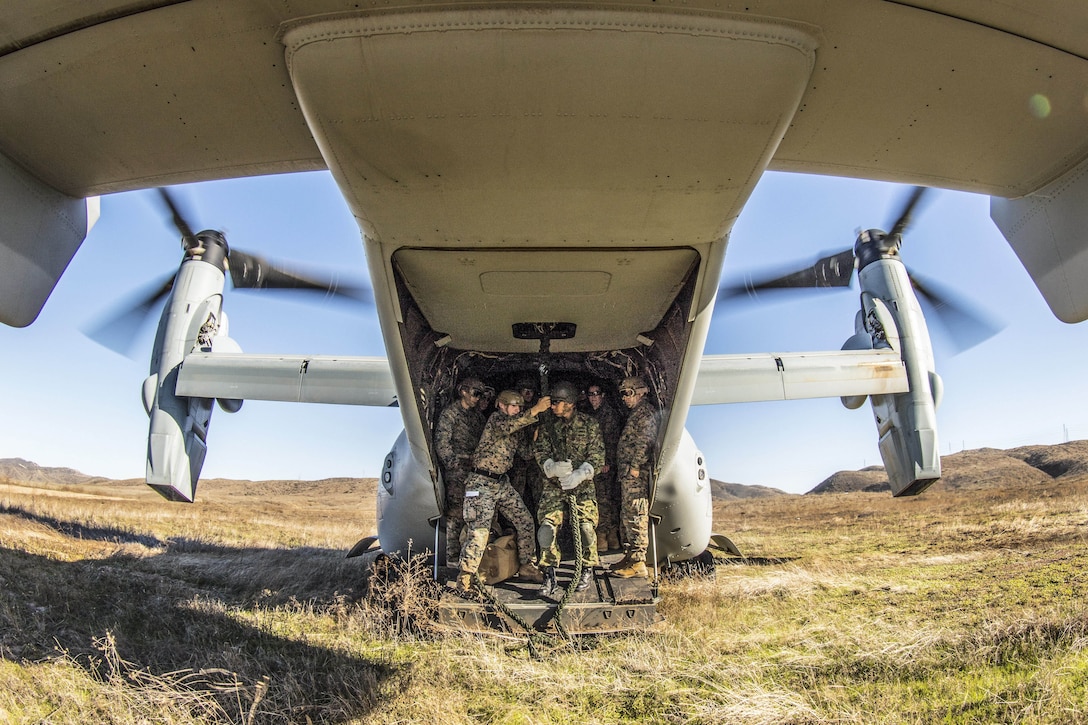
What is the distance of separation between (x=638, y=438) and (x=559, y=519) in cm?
100

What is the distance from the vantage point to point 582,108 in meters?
2.53

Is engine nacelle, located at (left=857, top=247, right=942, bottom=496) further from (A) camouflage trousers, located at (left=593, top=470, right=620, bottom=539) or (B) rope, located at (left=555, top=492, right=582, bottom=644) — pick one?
(B) rope, located at (left=555, top=492, right=582, bottom=644)

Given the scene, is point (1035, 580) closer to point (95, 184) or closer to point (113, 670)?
point (113, 670)

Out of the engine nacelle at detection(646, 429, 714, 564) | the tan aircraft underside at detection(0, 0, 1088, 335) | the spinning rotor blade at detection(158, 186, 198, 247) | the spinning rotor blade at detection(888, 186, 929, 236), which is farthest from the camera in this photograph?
the spinning rotor blade at detection(158, 186, 198, 247)

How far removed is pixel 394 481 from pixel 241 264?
4.50 m

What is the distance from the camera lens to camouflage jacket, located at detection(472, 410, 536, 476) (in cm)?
534

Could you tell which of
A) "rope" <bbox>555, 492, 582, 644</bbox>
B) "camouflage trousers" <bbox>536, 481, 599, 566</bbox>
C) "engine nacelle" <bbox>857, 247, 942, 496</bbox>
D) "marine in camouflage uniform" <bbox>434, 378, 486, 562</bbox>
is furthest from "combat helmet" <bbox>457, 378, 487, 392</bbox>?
"engine nacelle" <bbox>857, 247, 942, 496</bbox>

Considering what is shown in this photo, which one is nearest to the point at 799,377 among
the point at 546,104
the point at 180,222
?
the point at 546,104

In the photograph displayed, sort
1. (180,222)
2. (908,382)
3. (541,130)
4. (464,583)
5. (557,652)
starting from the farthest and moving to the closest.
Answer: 1. (180,222)
2. (908,382)
3. (464,583)
4. (557,652)
5. (541,130)

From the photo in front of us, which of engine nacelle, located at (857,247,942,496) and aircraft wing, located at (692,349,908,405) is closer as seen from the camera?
→ engine nacelle, located at (857,247,942,496)

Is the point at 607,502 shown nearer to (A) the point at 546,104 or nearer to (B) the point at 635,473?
(B) the point at 635,473

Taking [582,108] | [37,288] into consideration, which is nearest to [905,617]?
[582,108]

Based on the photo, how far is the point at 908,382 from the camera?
25.5 feet

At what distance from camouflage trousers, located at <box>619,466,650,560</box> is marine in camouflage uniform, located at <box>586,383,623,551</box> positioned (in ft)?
1.92
